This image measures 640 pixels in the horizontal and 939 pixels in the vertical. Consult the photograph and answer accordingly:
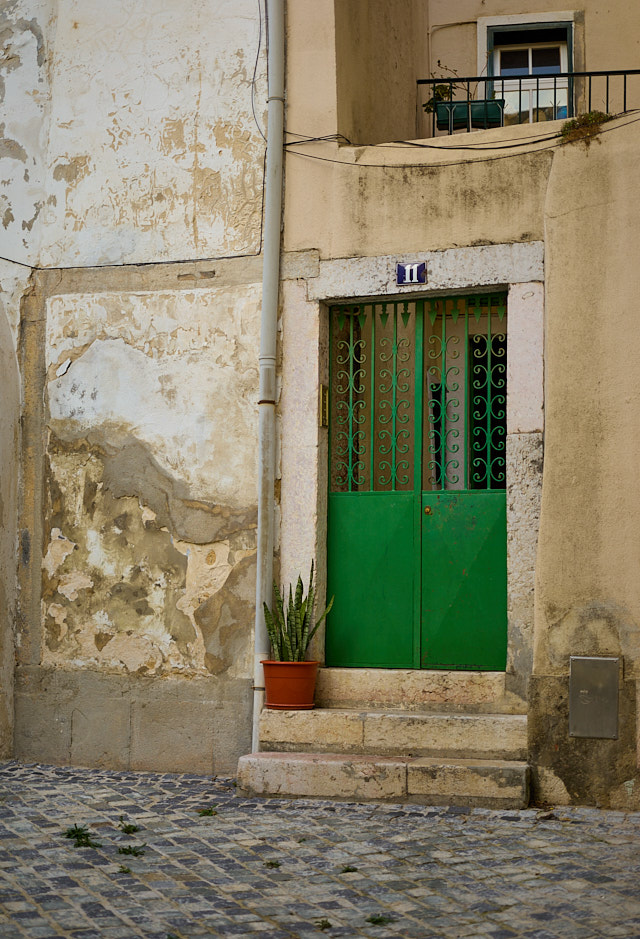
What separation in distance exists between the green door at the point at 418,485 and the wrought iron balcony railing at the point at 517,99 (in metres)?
1.89

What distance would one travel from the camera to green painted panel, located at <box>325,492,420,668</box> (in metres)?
7.08

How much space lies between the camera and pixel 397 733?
21.4 feet

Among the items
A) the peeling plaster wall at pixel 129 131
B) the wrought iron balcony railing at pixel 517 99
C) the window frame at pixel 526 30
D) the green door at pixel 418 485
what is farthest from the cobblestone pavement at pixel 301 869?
the window frame at pixel 526 30

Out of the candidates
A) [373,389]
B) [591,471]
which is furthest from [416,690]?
[373,389]

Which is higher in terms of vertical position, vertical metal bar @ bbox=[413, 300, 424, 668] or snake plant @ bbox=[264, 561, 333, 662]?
vertical metal bar @ bbox=[413, 300, 424, 668]

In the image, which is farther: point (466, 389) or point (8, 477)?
point (8, 477)

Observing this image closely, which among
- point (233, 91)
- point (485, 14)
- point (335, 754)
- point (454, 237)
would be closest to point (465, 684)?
point (335, 754)

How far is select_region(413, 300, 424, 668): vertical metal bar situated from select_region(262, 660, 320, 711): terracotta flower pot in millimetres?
718

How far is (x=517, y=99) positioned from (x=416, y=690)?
519 cm

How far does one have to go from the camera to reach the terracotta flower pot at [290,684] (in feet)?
22.2

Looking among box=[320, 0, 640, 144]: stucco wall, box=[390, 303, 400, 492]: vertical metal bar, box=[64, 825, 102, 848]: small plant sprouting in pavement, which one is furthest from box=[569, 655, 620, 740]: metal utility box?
box=[320, 0, 640, 144]: stucco wall

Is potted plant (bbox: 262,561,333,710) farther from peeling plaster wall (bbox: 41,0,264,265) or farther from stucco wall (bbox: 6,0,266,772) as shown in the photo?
peeling plaster wall (bbox: 41,0,264,265)

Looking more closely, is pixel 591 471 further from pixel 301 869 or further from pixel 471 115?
pixel 471 115

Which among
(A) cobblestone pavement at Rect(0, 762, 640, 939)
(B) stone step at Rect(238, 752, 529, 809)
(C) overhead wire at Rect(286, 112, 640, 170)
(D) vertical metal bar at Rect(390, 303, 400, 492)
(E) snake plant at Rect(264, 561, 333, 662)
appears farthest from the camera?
(D) vertical metal bar at Rect(390, 303, 400, 492)
